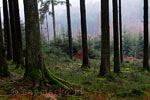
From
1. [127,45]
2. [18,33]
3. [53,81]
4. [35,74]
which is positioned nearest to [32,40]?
[35,74]

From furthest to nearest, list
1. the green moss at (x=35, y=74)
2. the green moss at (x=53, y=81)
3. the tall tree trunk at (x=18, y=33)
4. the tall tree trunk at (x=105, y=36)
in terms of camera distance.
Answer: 1. the tall tree trunk at (x=18, y=33)
2. the tall tree trunk at (x=105, y=36)
3. the green moss at (x=53, y=81)
4. the green moss at (x=35, y=74)

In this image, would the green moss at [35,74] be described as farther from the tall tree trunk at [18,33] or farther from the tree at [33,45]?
the tall tree trunk at [18,33]

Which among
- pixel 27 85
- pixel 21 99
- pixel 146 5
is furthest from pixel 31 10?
pixel 146 5

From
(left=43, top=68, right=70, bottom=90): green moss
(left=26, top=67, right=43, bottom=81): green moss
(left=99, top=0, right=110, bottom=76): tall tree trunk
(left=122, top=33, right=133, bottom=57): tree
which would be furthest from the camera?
(left=122, top=33, right=133, bottom=57): tree

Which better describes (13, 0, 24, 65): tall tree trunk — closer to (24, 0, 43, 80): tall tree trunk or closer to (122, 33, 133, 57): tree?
(24, 0, 43, 80): tall tree trunk

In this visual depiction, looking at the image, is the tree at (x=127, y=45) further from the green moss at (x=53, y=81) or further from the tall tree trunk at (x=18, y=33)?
the green moss at (x=53, y=81)

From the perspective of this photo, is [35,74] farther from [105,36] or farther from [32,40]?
[105,36]

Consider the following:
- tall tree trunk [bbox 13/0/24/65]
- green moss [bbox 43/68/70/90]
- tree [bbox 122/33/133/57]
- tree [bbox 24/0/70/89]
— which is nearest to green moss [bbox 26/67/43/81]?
tree [bbox 24/0/70/89]

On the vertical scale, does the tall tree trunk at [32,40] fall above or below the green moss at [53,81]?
above

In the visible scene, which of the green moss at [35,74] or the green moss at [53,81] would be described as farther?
the green moss at [53,81]

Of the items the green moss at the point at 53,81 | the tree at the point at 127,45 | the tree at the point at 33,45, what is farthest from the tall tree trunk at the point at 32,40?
the tree at the point at 127,45

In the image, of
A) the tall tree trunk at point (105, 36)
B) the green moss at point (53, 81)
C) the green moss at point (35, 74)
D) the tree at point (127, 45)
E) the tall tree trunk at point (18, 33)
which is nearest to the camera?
the green moss at point (35, 74)

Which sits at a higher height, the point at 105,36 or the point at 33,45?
the point at 105,36

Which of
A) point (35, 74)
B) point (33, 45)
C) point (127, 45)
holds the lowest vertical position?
point (127, 45)
